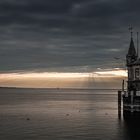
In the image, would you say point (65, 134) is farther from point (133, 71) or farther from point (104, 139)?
point (133, 71)

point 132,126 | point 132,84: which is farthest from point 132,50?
point 132,126

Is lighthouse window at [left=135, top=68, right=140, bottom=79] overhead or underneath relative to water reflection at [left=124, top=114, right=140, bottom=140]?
overhead

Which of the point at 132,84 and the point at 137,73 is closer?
the point at 137,73

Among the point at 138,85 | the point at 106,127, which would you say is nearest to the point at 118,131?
the point at 106,127

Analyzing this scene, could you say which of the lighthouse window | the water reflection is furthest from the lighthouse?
the water reflection

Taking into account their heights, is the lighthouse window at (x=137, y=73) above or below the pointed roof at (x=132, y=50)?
below

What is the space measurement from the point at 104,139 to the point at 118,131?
1127 cm

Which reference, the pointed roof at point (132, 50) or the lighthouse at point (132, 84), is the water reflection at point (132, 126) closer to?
the lighthouse at point (132, 84)

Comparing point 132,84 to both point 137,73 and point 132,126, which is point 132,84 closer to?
point 137,73

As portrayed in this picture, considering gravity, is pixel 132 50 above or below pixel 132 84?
above

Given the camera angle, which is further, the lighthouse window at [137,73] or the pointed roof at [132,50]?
the pointed roof at [132,50]

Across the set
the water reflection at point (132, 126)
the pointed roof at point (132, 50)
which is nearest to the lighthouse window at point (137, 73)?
the pointed roof at point (132, 50)

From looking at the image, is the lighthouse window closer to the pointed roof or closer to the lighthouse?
the lighthouse

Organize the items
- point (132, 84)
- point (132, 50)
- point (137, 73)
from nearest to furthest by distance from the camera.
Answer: point (137, 73) < point (132, 84) < point (132, 50)
